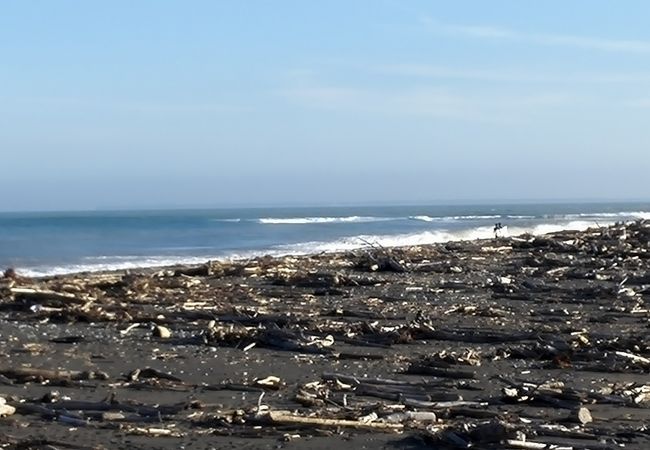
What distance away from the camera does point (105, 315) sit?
1283cm

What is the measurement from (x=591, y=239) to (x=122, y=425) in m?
23.2

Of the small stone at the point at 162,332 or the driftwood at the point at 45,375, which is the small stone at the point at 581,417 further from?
the small stone at the point at 162,332

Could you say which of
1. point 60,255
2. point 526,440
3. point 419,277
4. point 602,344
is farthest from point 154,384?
point 60,255

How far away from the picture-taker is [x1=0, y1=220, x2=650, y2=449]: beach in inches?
270

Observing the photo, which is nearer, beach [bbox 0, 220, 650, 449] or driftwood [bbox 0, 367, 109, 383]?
beach [bbox 0, 220, 650, 449]

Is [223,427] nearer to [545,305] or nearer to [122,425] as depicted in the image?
[122,425]

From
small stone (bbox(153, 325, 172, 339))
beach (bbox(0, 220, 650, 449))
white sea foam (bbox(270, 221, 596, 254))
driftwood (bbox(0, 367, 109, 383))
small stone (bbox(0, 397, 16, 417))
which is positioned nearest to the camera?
beach (bbox(0, 220, 650, 449))

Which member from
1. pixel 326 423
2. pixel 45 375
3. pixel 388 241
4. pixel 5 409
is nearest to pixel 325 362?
pixel 45 375

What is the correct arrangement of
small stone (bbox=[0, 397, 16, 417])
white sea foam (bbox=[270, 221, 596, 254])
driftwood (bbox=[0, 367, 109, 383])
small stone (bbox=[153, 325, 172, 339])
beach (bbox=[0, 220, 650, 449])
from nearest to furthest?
1. beach (bbox=[0, 220, 650, 449])
2. small stone (bbox=[0, 397, 16, 417])
3. driftwood (bbox=[0, 367, 109, 383])
4. small stone (bbox=[153, 325, 172, 339])
5. white sea foam (bbox=[270, 221, 596, 254])

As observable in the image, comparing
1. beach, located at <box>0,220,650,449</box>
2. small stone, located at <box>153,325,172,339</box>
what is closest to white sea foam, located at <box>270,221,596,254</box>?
beach, located at <box>0,220,650,449</box>

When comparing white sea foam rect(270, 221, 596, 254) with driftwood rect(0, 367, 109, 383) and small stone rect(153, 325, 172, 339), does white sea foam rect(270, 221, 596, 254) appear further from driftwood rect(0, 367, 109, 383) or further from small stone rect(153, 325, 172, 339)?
driftwood rect(0, 367, 109, 383)

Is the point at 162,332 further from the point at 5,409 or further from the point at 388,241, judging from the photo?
the point at 388,241

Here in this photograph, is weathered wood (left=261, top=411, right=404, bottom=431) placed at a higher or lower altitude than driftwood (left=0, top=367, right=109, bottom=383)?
lower

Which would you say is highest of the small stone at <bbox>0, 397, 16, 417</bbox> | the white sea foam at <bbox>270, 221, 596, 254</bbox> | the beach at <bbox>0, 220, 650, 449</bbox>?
the small stone at <bbox>0, 397, 16, 417</bbox>
